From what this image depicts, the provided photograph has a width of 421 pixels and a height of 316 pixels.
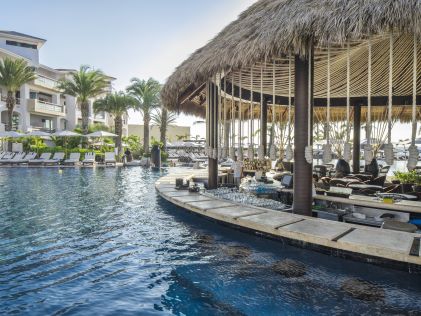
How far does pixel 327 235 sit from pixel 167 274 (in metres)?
2.23

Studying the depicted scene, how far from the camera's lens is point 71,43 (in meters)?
16.6

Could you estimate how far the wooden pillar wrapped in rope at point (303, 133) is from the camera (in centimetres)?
594

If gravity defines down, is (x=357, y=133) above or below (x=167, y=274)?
above

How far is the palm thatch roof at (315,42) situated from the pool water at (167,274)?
10.4ft

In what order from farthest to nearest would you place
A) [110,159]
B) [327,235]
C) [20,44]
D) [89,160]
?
[20,44] → [110,159] → [89,160] → [327,235]

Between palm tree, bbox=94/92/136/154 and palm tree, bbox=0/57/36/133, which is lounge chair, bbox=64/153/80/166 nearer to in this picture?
palm tree, bbox=94/92/136/154

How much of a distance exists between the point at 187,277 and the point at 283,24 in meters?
4.15

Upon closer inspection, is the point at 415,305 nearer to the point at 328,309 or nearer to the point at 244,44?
the point at 328,309

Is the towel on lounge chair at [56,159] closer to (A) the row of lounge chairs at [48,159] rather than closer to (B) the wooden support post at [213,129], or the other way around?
(A) the row of lounge chairs at [48,159]

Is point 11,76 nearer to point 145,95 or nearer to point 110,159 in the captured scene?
point 145,95

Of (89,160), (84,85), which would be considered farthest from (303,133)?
(84,85)

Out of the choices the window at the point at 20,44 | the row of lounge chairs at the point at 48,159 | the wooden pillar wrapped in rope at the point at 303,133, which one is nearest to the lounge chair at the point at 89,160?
the row of lounge chairs at the point at 48,159

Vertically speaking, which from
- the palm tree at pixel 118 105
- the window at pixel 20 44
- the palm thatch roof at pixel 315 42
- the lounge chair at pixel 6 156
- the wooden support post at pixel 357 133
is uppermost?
the window at pixel 20 44

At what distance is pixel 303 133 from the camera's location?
5980mm
